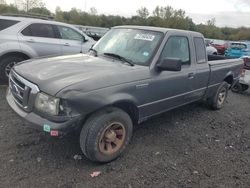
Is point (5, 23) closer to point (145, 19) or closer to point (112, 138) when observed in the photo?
Result: point (112, 138)

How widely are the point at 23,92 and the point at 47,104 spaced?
489 mm

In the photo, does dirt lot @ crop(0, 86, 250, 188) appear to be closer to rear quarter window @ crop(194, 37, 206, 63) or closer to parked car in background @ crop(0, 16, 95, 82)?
rear quarter window @ crop(194, 37, 206, 63)

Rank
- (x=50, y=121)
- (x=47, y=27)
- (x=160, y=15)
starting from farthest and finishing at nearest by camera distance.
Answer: (x=160, y=15) < (x=47, y=27) < (x=50, y=121)

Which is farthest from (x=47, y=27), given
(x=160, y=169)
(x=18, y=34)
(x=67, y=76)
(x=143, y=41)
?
(x=160, y=169)

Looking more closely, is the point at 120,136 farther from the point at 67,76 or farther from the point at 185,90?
the point at 185,90

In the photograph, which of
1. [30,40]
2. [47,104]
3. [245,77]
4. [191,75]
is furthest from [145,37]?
[245,77]

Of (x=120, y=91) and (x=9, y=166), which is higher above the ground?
(x=120, y=91)

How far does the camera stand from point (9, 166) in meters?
3.48

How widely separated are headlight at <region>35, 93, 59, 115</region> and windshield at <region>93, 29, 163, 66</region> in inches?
59.5

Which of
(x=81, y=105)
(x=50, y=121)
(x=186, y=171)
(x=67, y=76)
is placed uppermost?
(x=67, y=76)

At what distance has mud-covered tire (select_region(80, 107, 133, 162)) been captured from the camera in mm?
3418

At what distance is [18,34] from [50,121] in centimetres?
477

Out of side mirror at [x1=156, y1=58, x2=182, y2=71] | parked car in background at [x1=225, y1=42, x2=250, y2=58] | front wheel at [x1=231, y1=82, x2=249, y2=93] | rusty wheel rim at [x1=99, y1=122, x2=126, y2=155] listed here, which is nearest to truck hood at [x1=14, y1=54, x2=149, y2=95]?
side mirror at [x1=156, y1=58, x2=182, y2=71]

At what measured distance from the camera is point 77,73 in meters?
3.54
